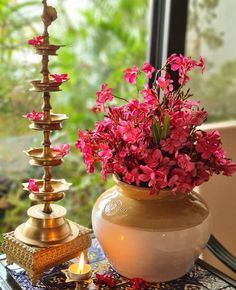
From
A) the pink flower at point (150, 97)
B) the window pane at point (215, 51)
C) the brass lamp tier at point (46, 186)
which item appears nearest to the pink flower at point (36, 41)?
the brass lamp tier at point (46, 186)

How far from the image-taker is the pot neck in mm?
1103

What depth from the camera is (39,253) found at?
3.70ft

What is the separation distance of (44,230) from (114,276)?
223 mm

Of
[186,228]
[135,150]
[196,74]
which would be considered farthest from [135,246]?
[196,74]

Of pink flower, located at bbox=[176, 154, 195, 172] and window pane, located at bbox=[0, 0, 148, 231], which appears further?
window pane, located at bbox=[0, 0, 148, 231]

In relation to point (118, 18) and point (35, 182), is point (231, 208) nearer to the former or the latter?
point (35, 182)

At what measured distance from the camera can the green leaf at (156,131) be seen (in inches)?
42.1

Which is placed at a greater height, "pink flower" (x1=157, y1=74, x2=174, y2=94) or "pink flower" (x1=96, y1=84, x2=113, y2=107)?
"pink flower" (x1=157, y1=74, x2=174, y2=94)

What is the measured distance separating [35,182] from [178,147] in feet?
1.38

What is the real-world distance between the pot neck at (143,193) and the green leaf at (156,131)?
122 millimetres

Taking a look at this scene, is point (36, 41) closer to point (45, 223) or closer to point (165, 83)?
point (165, 83)

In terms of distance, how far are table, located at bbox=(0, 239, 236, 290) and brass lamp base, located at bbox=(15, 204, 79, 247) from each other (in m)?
0.10

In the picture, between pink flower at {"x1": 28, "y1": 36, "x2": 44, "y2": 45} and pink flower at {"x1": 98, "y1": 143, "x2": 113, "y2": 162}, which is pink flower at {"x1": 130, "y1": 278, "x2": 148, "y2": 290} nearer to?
pink flower at {"x1": 98, "y1": 143, "x2": 113, "y2": 162}

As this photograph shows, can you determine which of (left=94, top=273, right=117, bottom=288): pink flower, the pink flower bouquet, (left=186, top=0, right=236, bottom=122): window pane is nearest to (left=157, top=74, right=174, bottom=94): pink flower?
the pink flower bouquet
